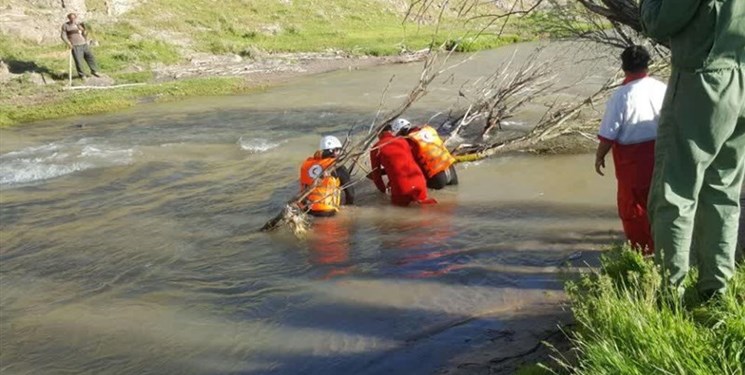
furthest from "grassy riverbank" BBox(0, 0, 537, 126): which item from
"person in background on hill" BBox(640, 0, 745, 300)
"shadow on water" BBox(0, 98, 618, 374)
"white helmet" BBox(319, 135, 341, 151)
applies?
"person in background on hill" BBox(640, 0, 745, 300)

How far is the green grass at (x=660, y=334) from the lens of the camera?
9.30ft

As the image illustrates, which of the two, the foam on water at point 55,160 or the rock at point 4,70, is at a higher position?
the rock at point 4,70

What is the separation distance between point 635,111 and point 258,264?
401 cm

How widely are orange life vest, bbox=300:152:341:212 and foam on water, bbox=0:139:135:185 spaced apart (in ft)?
18.5

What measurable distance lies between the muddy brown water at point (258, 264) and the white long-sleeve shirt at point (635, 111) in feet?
4.33

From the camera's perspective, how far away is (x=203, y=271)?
7.18m

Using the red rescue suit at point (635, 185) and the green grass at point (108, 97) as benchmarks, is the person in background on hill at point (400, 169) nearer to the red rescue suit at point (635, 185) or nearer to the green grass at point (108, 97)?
the red rescue suit at point (635, 185)

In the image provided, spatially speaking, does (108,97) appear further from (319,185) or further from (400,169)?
(400,169)

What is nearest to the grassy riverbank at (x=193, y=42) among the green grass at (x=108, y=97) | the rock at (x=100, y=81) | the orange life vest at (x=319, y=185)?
the green grass at (x=108, y=97)

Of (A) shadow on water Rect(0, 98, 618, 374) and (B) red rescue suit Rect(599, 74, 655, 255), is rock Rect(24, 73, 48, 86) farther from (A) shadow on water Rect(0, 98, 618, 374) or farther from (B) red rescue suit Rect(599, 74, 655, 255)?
(B) red rescue suit Rect(599, 74, 655, 255)

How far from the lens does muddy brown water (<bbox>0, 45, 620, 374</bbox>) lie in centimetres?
534

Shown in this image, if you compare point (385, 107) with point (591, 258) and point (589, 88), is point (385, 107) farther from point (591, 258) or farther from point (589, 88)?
point (591, 258)

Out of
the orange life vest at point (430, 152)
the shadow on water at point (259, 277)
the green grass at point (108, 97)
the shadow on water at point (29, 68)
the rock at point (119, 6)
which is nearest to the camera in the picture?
the shadow on water at point (259, 277)

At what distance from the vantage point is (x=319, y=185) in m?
8.14
